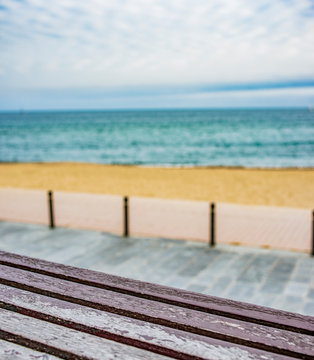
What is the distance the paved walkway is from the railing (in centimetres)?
55

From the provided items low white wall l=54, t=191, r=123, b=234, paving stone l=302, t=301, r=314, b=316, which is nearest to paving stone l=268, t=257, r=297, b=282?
paving stone l=302, t=301, r=314, b=316

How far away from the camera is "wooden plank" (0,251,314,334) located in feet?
6.37

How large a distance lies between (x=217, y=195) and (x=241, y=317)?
1484 centimetres

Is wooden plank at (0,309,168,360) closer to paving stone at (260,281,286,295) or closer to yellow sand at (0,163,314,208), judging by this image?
paving stone at (260,281,286,295)

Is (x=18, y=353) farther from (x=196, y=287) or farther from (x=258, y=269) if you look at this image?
(x=258, y=269)

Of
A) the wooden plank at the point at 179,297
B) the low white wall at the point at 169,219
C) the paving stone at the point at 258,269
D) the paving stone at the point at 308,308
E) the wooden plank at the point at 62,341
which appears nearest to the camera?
the wooden plank at the point at 62,341

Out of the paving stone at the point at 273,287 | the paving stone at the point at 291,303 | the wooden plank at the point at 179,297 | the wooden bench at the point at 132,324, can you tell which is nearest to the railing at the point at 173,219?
the paving stone at the point at 273,287

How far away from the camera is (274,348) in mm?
1688

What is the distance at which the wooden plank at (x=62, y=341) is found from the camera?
64.7 inches

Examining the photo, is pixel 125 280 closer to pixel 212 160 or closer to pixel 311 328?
pixel 311 328

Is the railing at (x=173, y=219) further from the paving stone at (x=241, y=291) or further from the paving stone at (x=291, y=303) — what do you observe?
the paving stone at (x=291, y=303)

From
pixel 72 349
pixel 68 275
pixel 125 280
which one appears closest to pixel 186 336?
pixel 72 349

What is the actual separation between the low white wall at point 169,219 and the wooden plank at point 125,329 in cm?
732

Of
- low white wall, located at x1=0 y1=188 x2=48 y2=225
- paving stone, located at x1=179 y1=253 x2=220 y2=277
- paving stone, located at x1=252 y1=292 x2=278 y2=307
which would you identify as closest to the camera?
paving stone, located at x1=252 y1=292 x2=278 y2=307
